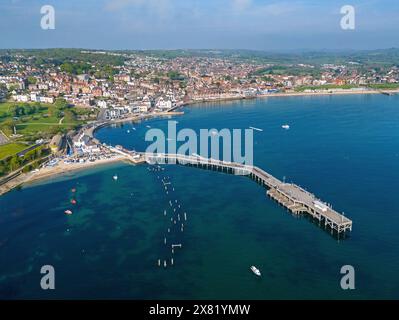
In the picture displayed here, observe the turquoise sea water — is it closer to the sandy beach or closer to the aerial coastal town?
the sandy beach

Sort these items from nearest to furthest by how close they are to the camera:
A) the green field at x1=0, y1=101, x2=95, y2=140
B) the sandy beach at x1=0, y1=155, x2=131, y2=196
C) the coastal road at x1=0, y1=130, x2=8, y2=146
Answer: the sandy beach at x1=0, y1=155, x2=131, y2=196 → the coastal road at x1=0, y1=130, x2=8, y2=146 → the green field at x1=0, y1=101, x2=95, y2=140

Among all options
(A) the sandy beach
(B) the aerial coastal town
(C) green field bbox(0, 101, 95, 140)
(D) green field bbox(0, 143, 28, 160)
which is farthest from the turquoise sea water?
(C) green field bbox(0, 101, 95, 140)

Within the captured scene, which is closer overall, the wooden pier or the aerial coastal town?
the wooden pier

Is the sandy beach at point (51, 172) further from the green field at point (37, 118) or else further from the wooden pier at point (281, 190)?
the green field at point (37, 118)

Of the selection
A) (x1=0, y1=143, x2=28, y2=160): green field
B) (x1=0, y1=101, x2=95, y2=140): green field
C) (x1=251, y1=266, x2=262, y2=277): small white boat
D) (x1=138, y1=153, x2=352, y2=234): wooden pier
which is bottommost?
(x1=251, y1=266, x2=262, y2=277): small white boat

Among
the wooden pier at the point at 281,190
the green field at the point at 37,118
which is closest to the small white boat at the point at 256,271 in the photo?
the wooden pier at the point at 281,190
